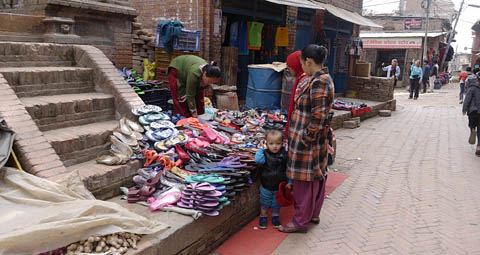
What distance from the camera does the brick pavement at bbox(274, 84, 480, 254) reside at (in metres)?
3.78

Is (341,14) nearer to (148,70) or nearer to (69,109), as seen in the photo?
(148,70)

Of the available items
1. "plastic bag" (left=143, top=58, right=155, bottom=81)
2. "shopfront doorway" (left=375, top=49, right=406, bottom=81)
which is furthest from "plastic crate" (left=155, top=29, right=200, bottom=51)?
"shopfront doorway" (left=375, top=49, right=406, bottom=81)

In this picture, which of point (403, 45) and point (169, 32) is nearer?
point (169, 32)

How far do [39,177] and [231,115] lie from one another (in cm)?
424

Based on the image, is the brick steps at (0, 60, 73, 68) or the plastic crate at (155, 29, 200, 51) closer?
the brick steps at (0, 60, 73, 68)

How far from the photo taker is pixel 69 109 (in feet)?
13.9

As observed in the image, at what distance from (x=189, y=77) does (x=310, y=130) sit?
8.06 ft

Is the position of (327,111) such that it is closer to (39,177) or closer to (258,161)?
(258,161)

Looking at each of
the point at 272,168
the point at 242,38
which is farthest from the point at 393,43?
the point at 272,168

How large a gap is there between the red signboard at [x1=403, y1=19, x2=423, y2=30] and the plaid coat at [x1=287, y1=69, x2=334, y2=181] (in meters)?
33.0

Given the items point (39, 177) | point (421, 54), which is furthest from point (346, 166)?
point (421, 54)

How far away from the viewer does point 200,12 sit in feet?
26.2

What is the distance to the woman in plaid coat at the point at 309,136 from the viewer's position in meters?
3.48

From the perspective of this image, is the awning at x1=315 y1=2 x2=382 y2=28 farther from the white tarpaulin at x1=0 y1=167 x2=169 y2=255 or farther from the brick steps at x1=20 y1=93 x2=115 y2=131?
the white tarpaulin at x1=0 y1=167 x2=169 y2=255
